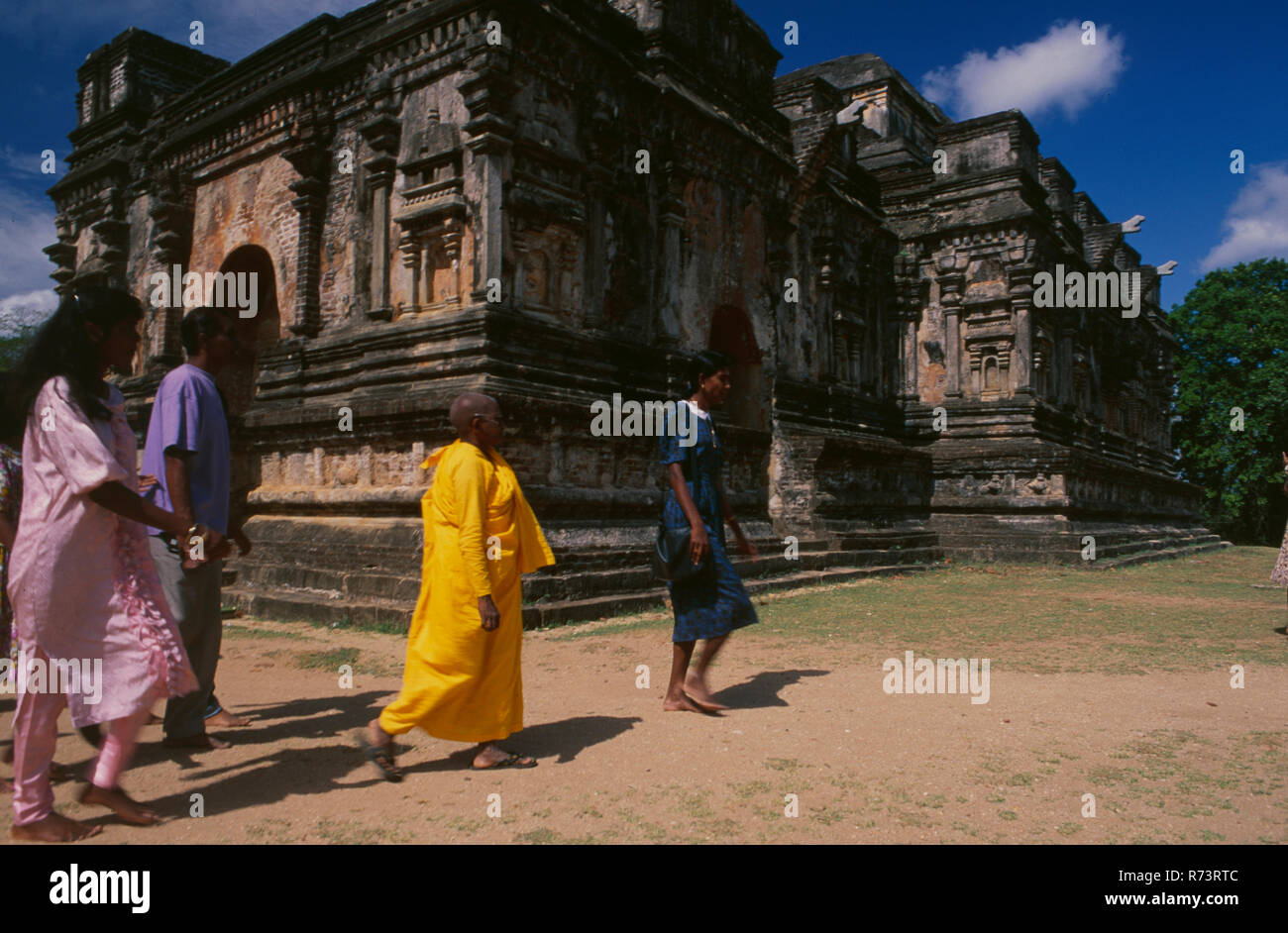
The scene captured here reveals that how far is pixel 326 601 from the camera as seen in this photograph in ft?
24.8

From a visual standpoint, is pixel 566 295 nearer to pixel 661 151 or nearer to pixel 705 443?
pixel 661 151

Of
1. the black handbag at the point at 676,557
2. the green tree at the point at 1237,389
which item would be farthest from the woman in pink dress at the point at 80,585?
the green tree at the point at 1237,389

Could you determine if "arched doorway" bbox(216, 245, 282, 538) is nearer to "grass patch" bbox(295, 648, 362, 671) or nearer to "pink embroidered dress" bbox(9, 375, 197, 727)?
"grass patch" bbox(295, 648, 362, 671)

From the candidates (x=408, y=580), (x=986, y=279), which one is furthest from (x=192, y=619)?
(x=986, y=279)

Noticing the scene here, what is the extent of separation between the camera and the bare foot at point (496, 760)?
3.52 m

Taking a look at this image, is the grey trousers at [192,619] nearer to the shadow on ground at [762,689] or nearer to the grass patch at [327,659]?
the grass patch at [327,659]

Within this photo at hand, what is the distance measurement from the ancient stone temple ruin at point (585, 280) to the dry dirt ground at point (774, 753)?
2097 mm

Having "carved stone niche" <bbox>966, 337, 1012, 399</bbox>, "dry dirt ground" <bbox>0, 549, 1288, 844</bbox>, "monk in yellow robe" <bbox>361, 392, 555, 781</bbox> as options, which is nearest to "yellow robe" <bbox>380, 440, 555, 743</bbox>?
"monk in yellow robe" <bbox>361, 392, 555, 781</bbox>

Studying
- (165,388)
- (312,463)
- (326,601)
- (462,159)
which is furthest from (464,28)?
(165,388)

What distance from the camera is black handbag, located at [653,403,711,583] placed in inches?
171

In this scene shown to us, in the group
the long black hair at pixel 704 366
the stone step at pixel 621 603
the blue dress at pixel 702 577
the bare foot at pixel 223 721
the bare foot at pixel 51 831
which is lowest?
the bare foot at pixel 223 721

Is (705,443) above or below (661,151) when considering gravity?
below

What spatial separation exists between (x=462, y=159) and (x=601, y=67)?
→ 2.24m

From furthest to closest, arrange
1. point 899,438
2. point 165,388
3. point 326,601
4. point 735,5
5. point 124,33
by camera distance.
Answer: point 899,438 → point 124,33 → point 735,5 → point 326,601 → point 165,388
